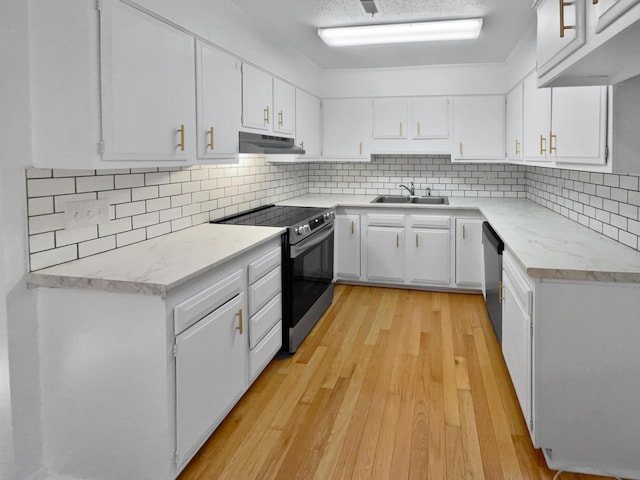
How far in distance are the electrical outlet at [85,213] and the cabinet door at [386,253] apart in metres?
3.05

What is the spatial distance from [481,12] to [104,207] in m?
2.71

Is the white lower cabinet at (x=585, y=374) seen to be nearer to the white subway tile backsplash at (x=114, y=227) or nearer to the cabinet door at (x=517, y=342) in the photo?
the cabinet door at (x=517, y=342)

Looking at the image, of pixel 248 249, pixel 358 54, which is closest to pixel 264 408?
pixel 248 249

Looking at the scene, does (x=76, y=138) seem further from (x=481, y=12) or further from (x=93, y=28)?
(x=481, y=12)

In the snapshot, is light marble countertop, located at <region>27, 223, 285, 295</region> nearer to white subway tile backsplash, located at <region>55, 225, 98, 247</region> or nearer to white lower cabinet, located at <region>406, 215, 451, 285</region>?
white subway tile backsplash, located at <region>55, 225, 98, 247</region>

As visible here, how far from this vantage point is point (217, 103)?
2.93m

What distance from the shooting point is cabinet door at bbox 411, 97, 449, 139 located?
5105 mm

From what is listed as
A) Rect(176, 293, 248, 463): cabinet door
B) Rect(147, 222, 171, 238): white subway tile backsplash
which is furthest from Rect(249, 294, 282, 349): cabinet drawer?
Rect(147, 222, 171, 238): white subway tile backsplash

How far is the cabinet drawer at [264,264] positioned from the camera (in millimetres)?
2771

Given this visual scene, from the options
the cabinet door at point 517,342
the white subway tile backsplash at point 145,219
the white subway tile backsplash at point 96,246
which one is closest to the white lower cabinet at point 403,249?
the cabinet door at point 517,342

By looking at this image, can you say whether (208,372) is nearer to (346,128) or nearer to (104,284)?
(104,284)

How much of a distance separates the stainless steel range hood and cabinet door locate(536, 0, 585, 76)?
1.82 metres

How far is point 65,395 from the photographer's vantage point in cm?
204

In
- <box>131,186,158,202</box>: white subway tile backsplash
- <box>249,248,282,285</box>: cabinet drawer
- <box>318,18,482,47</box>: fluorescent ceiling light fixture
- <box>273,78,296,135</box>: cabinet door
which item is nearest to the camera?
<box>131,186,158,202</box>: white subway tile backsplash
